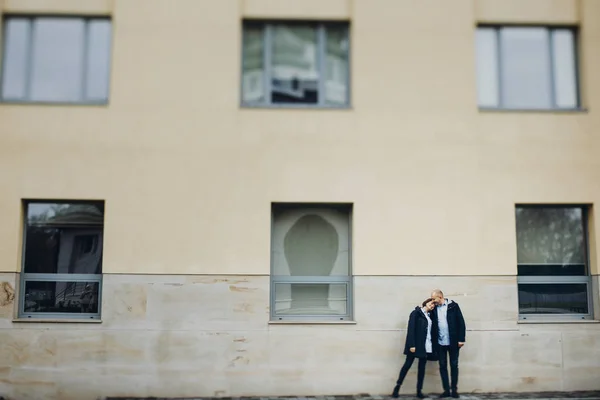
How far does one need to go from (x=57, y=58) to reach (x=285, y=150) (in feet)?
14.7

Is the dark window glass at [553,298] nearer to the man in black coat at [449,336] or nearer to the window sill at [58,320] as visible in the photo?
the man in black coat at [449,336]

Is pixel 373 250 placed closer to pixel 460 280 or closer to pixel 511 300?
pixel 460 280

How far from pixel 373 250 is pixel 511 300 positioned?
2593mm

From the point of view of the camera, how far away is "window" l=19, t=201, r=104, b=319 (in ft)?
40.6

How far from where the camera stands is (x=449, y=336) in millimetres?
11883

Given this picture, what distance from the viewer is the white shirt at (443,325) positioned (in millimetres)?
11898

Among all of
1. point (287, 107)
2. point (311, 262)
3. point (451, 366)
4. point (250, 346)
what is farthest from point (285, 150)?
point (451, 366)

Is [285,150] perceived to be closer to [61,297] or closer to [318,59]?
[318,59]

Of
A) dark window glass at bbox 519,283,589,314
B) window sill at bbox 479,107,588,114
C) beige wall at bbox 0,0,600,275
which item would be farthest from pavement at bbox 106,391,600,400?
window sill at bbox 479,107,588,114

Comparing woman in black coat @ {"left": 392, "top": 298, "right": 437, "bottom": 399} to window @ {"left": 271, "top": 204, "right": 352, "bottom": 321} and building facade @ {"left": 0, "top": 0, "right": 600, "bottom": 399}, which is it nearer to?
building facade @ {"left": 0, "top": 0, "right": 600, "bottom": 399}

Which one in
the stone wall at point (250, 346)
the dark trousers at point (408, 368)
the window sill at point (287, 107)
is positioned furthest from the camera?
the window sill at point (287, 107)

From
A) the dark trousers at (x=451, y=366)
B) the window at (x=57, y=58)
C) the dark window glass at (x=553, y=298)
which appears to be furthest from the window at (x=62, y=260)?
the dark window glass at (x=553, y=298)

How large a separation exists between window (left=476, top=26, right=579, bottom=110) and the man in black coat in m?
3.87

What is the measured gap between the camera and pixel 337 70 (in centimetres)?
1303
